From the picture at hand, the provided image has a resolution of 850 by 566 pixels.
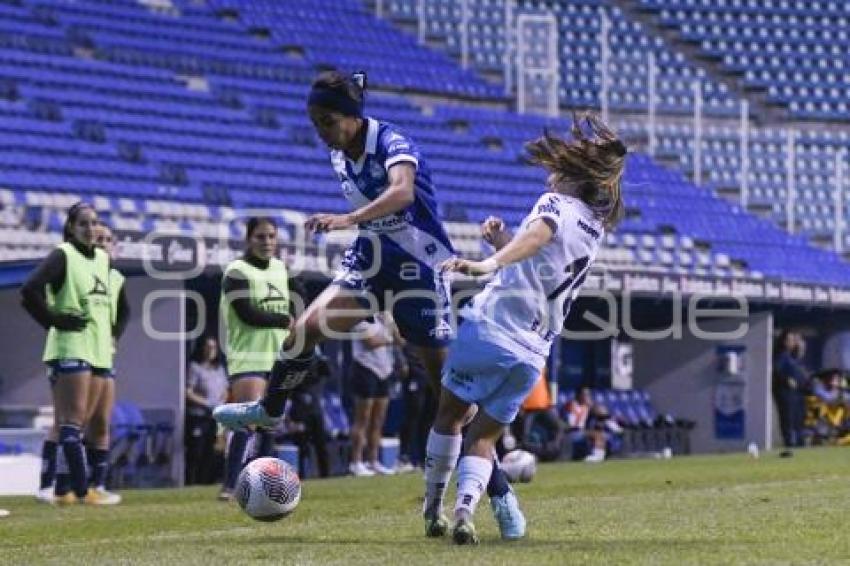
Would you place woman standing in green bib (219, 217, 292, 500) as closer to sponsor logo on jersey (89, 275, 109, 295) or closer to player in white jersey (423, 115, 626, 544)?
sponsor logo on jersey (89, 275, 109, 295)

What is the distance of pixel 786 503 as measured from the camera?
36.6ft

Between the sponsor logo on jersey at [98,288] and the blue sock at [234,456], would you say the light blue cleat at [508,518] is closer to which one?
the blue sock at [234,456]

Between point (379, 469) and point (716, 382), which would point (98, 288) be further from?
point (716, 382)

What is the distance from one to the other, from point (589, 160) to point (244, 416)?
84.7 inches

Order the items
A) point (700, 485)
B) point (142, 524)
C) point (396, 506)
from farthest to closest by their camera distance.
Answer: point (700, 485) → point (396, 506) → point (142, 524)

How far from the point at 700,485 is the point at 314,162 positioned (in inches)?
511

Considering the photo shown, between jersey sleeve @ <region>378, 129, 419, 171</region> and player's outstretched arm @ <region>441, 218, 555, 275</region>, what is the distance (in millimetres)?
1104

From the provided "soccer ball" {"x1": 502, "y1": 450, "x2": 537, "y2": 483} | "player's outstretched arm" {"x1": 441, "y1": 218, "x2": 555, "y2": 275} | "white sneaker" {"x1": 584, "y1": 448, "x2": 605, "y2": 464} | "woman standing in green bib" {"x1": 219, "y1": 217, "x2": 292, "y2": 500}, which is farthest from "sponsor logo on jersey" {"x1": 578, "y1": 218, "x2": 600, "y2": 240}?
"white sneaker" {"x1": 584, "y1": 448, "x2": 605, "y2": 464}

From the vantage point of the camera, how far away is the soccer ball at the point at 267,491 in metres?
8.97

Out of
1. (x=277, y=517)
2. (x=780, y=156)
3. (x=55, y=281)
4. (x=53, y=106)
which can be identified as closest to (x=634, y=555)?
(x=277, y=517)

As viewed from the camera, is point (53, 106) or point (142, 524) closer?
point (142, 524)

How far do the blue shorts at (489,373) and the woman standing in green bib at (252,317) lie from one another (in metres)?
4.72

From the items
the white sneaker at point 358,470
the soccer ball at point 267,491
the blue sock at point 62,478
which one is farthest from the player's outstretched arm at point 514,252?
the white sneaker at point 358,470

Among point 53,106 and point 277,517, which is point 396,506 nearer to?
point 277,517
